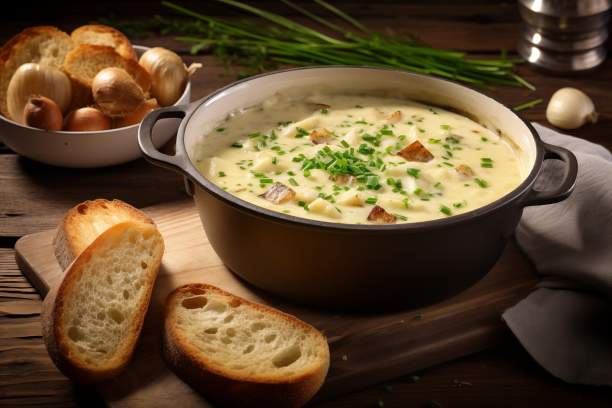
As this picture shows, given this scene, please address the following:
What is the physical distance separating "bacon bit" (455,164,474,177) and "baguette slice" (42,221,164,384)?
37.3 inches

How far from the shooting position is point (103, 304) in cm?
220

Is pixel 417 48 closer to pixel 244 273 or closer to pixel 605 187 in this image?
pixel 605 187

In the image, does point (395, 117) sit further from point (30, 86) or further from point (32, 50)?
point (32, 50)

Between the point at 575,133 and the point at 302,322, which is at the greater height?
the point at 302,322

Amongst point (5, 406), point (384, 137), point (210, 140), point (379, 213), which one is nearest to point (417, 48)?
point (384, 137)

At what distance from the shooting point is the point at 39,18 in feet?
14.2

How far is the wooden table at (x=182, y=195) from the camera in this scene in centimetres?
215

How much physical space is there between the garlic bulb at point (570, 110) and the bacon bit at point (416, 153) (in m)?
1.00

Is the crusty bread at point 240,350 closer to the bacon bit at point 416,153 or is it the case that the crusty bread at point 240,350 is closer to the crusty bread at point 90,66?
the bacon bit at point 416,153

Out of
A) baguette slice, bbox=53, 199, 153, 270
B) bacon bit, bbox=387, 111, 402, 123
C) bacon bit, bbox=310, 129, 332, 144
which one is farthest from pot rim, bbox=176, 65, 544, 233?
bacon bit, bbox=387, 111, 402, 123

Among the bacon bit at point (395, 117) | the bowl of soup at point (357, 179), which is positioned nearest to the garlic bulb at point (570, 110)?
the bowl of soup at point (357, 179)

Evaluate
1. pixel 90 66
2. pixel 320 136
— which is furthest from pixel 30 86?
pixel 320 136

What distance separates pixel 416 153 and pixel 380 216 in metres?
0.44

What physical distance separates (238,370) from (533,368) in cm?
82
